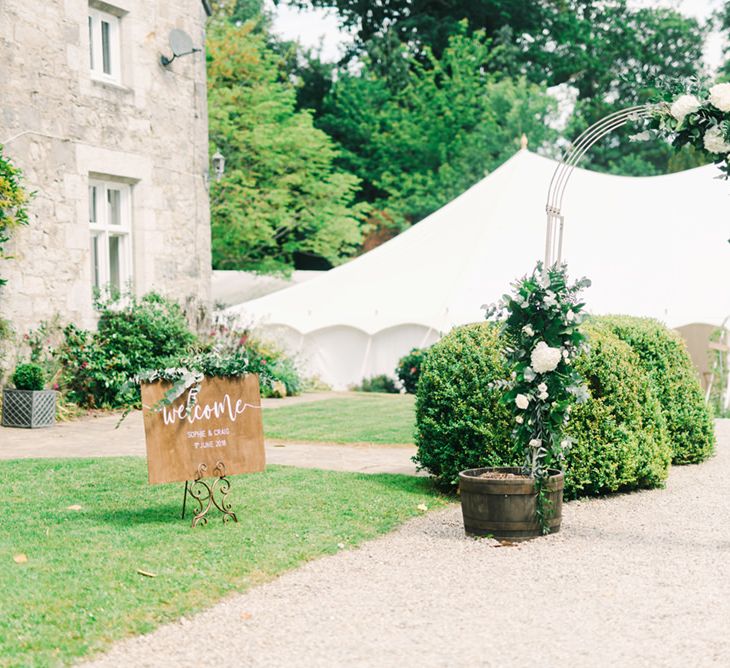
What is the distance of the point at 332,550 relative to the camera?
569cm

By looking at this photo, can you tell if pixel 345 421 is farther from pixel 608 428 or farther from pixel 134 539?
pixel 134 539

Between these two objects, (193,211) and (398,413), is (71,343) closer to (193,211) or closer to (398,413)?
(193,211)

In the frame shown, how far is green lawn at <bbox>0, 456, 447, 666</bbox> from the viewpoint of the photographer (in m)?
4.28

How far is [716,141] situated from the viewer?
5934 mm

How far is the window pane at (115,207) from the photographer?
13.6m

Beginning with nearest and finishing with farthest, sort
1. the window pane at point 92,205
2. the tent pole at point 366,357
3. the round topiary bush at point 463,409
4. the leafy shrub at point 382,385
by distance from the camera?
the round topiary bush at point 463,409 → the window pane at point 92,205 → the leafy shrub at point 382,385 → the tent pole at point 366,357

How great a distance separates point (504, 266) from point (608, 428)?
9.55m

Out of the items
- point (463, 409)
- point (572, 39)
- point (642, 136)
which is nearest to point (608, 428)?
point (463, 409)

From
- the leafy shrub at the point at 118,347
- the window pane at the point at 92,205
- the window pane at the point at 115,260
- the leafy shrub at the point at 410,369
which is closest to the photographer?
the leafy shrub at the point at 118,347

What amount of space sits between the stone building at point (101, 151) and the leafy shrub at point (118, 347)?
30cm

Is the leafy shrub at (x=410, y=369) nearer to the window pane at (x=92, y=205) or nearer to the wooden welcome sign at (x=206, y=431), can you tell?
the window pane at (x=92, y=205)

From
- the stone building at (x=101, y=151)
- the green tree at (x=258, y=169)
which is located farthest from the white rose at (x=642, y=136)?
the green tree at (x=258, y=169)

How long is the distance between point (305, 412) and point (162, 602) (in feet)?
28.0

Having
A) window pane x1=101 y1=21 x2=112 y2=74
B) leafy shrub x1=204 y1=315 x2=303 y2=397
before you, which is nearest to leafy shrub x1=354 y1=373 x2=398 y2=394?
leafy shrub x1=204 y1=315 x2=303 y2=397
